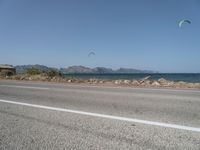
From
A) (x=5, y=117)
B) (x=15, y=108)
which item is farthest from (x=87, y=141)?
(x=15, y=108)

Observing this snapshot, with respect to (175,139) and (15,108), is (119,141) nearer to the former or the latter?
(175,139)

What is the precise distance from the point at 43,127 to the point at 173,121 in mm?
2498

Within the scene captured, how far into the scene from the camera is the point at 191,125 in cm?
488

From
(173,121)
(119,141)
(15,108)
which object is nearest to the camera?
(119,141)

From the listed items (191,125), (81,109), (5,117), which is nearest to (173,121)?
(191,125)

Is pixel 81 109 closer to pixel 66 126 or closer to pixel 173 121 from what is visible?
pixel 66 126

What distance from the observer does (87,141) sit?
12.9 ft

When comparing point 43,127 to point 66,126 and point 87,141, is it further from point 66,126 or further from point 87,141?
point 87,141

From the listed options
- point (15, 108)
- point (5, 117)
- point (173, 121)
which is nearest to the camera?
point (173, 121)

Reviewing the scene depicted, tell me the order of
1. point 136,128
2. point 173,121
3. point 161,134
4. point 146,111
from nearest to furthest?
1. point 161,134
2. point 136,128
3. point 173,121
4. point 146,111

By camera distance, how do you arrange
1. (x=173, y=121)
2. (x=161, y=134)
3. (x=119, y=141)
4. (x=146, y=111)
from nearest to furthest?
(x=119, y=141), (x=161, y=134), (x=173, y=121), (x=146, y=111)

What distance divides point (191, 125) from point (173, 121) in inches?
17.2

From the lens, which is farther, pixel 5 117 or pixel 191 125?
pixel 5 117

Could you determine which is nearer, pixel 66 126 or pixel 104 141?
pixel 104 141
